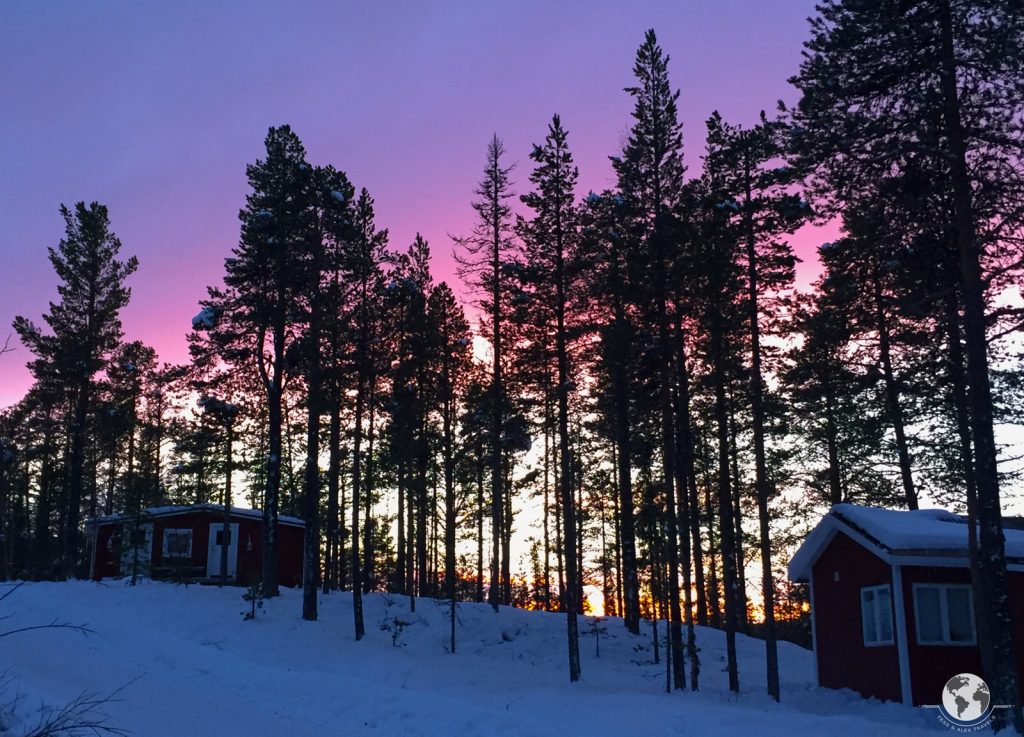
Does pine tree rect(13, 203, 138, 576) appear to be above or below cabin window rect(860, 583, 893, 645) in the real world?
above

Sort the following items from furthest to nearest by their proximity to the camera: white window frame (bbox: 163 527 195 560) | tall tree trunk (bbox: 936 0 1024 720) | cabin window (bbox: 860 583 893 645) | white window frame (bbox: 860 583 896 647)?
white window frame (bbox: 163 527 195 560), cabin window (bbox: 860 583 893 645), white window frame (bbox: 860 583 896 647), tall tree trunk (bbox: 936 0 1024 720)

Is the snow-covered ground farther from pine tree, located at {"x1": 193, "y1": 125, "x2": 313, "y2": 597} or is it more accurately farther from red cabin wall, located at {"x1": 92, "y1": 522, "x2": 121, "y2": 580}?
red cabin wall, located at {"x1": 92, "y1": 522, "x2": 121, "y2": 580}

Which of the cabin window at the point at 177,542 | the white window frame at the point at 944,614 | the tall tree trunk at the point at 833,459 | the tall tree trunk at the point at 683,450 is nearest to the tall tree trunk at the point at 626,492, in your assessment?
the tall tree trunk at the point at 683,450

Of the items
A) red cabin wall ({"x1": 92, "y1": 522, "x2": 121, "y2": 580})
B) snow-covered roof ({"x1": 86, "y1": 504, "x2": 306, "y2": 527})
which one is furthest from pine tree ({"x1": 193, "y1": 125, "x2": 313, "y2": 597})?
red cabin wall ({"x1": 92, "y1": 522, "x2": 121, "y2": 580})

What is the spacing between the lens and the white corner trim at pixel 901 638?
1859 cm

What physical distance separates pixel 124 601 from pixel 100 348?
16.5 m

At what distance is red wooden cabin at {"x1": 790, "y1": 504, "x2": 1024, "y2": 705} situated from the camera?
1877 cm

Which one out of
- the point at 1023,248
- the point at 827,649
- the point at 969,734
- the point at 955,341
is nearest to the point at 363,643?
the point at 827,649

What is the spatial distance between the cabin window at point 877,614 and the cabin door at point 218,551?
31356 millimetres

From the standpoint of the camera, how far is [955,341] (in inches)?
654

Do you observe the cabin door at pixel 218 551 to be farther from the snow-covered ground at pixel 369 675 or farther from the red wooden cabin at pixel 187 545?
the snow-covered ground at pixel 369 675

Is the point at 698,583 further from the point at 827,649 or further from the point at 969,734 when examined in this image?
the point at 969,734

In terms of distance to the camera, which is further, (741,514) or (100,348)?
(100,348)

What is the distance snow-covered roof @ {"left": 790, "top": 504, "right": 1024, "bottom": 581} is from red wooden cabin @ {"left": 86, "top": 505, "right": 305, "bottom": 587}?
91.2 feet
